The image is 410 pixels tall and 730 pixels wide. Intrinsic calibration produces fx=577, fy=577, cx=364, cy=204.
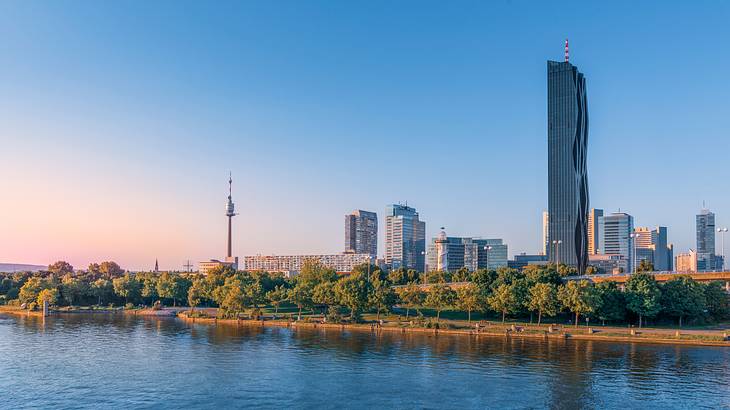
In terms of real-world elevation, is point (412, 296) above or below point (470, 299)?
below

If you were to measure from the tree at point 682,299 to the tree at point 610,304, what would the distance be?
292 inches

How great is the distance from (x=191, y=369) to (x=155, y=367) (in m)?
5.17

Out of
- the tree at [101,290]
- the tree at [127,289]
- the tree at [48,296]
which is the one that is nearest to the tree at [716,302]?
the tree at [127,289]

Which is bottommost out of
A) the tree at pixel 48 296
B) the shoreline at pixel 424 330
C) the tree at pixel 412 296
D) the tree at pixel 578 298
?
the shoreline at pixel 424 330

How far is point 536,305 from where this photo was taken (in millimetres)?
104688

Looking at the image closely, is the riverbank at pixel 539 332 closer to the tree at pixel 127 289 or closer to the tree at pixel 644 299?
the tree at pixel 644 299

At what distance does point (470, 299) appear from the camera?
11125 cm

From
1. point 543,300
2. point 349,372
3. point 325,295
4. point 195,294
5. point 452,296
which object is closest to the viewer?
point 349,372

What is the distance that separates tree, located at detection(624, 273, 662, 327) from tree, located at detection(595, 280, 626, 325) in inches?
50.1

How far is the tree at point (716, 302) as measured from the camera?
11112cm

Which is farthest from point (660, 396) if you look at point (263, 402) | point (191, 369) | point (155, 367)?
point (155, 367)

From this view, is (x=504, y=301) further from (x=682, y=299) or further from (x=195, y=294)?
(x=195, y=294)

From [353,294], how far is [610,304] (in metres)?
47.9

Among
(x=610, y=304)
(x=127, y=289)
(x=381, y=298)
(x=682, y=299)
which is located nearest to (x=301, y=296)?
(x=381, y=298)
